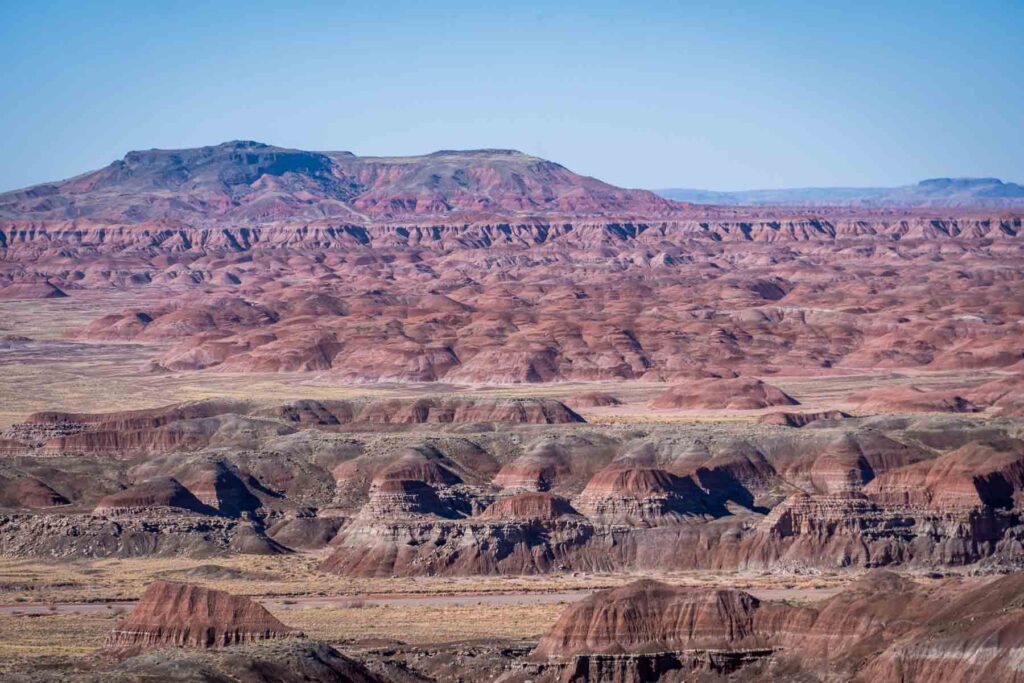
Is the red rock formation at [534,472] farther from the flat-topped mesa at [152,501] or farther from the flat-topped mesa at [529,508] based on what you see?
the flat-topped mesa at [152,501]

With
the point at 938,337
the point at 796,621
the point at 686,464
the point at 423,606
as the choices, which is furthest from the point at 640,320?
the point at 796,621

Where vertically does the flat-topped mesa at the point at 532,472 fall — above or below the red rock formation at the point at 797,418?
above

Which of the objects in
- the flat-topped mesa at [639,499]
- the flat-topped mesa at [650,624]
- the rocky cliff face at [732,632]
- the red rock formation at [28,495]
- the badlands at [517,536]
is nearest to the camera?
the rocky cliff face at [732,632]

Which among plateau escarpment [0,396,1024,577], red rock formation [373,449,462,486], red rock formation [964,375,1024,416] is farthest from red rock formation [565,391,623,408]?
red rock formation [373,449,462,486]

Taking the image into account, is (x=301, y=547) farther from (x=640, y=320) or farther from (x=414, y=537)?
(x=640, y=320)

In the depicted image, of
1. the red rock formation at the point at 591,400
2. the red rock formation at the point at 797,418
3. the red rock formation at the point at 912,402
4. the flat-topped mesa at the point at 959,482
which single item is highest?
the flat-topped mesa at the point at 959,482

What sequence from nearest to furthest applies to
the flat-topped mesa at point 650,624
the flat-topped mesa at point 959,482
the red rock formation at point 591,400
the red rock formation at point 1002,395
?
the flat-topped mesa at point 650,624
the flat-topped mesa at point 959,482
the red rock formation at point 1002,395
the red rock formation at point 591,400

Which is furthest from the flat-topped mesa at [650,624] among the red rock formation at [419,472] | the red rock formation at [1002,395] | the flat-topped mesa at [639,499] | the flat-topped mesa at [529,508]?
the red rock formation at [1002,395]
